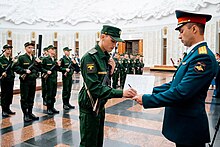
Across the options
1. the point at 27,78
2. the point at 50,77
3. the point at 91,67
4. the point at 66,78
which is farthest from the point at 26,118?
the point at 91,67

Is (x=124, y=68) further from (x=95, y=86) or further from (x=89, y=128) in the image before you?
(x=95, y=86)

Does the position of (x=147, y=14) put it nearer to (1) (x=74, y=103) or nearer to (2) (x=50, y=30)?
(2) (x=50, y=30)

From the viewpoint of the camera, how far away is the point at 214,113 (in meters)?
5.13

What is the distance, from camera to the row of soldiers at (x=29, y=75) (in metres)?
4.66

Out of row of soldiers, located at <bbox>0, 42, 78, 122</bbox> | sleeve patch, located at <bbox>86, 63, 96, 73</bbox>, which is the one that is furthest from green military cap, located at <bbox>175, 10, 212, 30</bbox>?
row of soldiers, located at <bbox>0, 42, 78, 122</bbox>

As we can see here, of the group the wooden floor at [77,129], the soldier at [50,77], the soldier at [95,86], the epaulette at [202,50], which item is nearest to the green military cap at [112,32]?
the soldier at [95,86]

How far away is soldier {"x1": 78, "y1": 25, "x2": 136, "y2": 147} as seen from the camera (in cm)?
192

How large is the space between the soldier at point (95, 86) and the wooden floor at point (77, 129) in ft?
4.25

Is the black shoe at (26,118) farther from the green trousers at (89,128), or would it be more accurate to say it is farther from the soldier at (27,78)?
the green trousers at (89,128)

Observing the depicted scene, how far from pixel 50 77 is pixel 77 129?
6.37 feet

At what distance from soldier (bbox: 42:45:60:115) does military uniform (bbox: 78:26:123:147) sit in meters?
3.31

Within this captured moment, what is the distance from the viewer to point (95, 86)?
1.90 m

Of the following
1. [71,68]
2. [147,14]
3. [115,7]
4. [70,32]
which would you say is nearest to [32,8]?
[70,32]

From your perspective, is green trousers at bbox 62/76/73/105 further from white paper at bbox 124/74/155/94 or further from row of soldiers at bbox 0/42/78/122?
white paper at bbox 124/74/155/94
